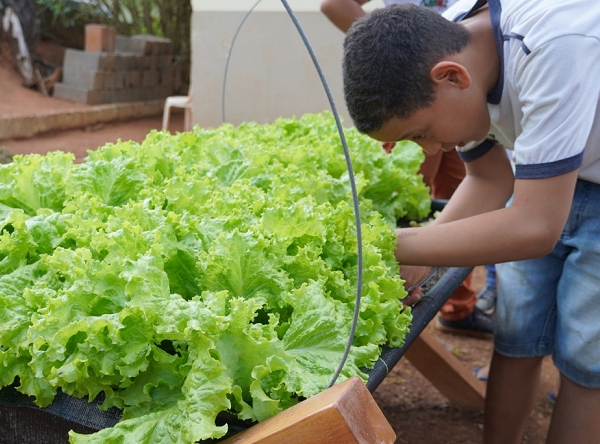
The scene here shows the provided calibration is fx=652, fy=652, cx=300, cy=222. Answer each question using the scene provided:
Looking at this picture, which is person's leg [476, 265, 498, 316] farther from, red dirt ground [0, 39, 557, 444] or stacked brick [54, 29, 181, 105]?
stacked brick [54, 29, 181, 105]

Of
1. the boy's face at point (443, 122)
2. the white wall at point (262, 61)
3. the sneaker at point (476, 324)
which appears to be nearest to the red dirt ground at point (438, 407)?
the sneaker at point (476, 324)

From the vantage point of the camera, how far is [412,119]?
177cm

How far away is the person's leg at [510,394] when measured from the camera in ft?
8.25

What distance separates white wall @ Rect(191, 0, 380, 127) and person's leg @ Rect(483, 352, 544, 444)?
477 cm

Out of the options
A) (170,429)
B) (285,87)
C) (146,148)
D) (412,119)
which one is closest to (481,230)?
(412,119)

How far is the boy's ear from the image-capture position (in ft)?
5.59

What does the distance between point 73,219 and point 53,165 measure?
1.84ft

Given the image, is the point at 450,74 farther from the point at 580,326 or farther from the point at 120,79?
the point at 120,79

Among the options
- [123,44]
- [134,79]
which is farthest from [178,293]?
[123,44]

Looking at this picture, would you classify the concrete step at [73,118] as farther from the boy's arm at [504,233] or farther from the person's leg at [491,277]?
the boy's arm at [504,233]

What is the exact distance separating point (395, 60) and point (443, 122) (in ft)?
0.74

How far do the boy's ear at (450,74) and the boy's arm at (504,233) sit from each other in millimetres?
307

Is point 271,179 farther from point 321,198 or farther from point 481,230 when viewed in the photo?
point 481,230

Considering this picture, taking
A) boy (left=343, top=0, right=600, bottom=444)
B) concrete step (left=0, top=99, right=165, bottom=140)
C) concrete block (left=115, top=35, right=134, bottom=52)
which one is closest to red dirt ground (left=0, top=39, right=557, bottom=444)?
boy (left=343, top=0, right=600, bottom=444)
